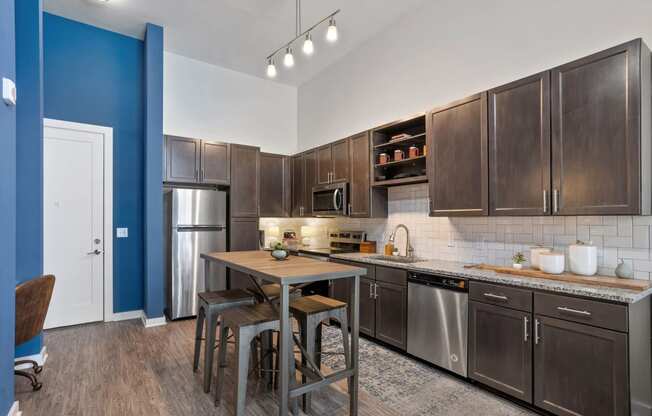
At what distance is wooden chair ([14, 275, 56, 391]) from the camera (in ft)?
7.96

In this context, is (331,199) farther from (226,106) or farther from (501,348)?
(501,348)

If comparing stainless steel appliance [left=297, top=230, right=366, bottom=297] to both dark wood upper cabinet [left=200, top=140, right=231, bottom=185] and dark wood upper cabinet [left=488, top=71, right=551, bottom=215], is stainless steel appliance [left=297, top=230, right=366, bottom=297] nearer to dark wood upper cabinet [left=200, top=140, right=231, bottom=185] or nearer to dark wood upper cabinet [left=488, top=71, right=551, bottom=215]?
dark wood upper cabinet [left=200, top=140, right=231, bottom=185]

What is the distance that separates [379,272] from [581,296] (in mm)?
1765

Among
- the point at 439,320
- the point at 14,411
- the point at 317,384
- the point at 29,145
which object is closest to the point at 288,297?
the point at 317,384

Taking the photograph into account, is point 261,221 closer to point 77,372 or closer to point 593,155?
point 77,372

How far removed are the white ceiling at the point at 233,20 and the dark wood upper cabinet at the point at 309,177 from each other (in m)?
1.49

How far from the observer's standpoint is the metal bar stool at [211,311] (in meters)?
2.52

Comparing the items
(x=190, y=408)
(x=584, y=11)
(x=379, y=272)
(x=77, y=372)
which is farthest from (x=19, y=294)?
(x=584, y=11)

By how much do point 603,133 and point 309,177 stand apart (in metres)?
3.59

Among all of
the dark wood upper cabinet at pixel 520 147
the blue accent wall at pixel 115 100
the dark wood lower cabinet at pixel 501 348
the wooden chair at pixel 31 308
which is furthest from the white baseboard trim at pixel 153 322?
the dark wood upper cabinet at pixel 520 147

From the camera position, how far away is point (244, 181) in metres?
4.94

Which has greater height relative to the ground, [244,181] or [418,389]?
[244,181]

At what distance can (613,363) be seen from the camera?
1889 millimetres

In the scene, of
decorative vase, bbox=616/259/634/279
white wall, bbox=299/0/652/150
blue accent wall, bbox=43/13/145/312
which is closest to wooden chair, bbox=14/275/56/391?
blue accent wall, bbox=43/13/145/312
